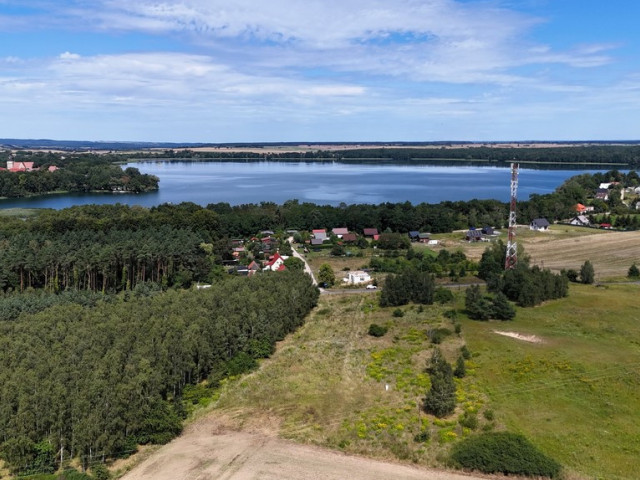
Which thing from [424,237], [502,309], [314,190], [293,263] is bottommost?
[502,309]

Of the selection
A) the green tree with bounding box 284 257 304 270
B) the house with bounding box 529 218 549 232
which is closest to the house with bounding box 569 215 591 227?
the house with bounding box 529 218 549 232

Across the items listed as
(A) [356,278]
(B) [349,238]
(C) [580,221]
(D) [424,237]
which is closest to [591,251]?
(D) [424,237]

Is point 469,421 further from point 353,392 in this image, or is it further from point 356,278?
point 356,278

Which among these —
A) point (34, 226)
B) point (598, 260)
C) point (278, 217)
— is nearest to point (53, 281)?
point (34, 226)

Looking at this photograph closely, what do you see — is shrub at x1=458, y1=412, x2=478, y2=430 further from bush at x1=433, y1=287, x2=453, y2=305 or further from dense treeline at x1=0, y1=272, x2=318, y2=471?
bush at x1=433, y1=287, x2=453, y2=305

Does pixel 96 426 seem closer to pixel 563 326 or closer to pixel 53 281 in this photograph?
pixel 53 281
